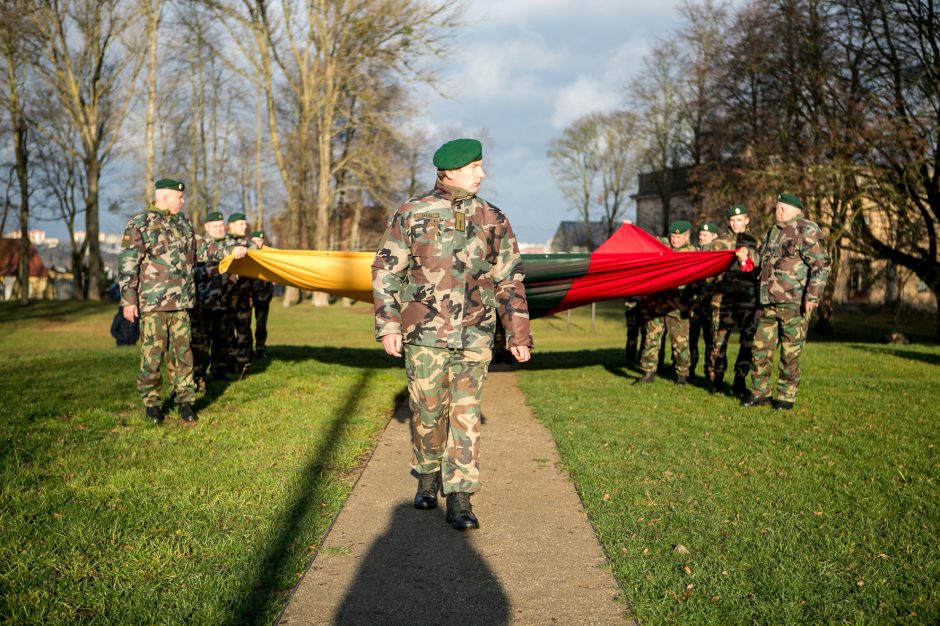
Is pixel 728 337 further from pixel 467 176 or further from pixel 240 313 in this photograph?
pixel 240 313

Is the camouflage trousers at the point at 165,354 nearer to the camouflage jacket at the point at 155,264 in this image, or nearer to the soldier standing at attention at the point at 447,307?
the camouflage jacket at the point at 155,264

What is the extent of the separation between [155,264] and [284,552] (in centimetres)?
392

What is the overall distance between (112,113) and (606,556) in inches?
1505

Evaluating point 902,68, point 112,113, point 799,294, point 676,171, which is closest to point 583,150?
point 676,171

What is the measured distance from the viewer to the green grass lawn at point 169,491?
337 centimetres

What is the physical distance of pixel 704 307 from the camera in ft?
34.9

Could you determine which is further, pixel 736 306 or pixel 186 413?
pixel 736 306

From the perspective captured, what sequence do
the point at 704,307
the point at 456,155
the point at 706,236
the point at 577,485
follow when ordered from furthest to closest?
the point at 704,307
the point at 706,236
the point at 577,485
the point at 456,155

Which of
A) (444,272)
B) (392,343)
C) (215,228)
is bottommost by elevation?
(392,343)

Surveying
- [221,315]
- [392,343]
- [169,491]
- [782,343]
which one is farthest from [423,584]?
[221,315]

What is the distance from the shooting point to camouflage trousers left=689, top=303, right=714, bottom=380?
34.4 feet

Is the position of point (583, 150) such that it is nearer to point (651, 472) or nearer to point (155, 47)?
point (155, 47)

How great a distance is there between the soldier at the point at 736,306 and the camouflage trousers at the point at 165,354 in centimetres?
603

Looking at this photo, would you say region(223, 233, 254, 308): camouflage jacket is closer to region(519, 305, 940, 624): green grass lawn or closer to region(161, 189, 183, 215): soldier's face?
region(161, 189, 183, 215): soldier's face
